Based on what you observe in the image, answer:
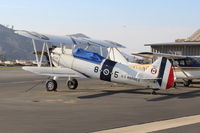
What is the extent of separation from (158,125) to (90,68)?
8351 mm

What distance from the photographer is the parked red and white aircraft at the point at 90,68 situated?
1439cm

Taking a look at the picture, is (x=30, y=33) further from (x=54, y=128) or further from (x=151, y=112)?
(x=54, y=128)

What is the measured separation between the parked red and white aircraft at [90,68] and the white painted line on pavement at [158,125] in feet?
16.5

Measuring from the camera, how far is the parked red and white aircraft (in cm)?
→ 1439

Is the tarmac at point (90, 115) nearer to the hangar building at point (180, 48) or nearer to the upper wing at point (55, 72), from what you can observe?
the upper wing at point (55, 72)

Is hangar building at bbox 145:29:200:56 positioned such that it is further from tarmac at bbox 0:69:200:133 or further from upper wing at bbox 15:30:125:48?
tarmac at bbox 0:69:200:133

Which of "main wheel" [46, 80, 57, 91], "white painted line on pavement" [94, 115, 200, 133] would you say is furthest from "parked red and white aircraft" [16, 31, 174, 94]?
"white painted line on pavement" [94, 115, 200, 133]

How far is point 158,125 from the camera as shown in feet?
27.1

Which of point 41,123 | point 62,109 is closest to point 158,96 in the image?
point 62,109

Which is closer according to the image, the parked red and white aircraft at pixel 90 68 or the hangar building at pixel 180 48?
the parked red and white aircraft at pixel 90 68

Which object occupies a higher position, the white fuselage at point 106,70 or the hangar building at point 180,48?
the hangar building at point 180,48

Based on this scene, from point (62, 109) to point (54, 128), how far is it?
2961mm

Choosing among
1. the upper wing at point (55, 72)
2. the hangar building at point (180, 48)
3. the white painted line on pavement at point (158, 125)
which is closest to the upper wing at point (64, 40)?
the upper wing at point (55, 72)

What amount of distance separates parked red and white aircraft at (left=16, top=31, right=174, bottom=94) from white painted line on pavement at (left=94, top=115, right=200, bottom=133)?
16.5 ft
